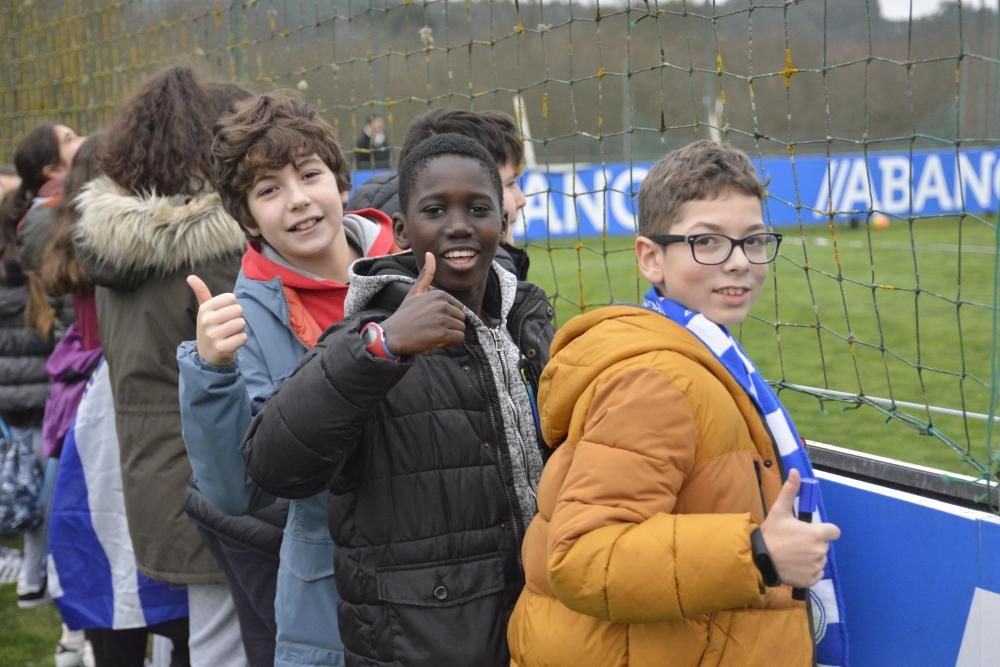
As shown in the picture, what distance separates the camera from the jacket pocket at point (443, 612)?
66.6 inches

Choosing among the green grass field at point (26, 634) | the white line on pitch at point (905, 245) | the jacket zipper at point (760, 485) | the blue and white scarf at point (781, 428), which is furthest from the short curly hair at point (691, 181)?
the white line on pitch at point (905, 245)

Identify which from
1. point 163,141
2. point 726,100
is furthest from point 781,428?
point 726,100

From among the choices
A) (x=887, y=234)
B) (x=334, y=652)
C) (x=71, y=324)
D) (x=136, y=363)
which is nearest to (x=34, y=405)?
(x=71, y=324)

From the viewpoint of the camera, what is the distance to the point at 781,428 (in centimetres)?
155

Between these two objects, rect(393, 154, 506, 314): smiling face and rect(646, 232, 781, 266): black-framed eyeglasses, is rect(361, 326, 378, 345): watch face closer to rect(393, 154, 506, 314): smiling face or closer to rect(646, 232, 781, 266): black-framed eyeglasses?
rect(393, 154, 506, 314): smiling face

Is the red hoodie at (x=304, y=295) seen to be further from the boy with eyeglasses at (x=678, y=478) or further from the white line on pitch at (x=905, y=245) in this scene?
the white line on pitch at (x=905, y=245)

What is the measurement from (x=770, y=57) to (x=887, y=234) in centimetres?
411

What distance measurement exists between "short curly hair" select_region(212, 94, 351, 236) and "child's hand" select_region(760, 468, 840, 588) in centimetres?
125

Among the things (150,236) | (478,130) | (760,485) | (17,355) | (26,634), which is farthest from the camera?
(26,634)

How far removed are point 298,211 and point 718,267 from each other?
91cm

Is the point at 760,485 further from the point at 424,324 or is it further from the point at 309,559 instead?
the point at 309,559

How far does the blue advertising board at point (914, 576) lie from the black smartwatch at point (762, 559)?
567 mm

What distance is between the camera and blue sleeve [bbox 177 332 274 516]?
1803mm

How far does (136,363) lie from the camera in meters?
2.54
